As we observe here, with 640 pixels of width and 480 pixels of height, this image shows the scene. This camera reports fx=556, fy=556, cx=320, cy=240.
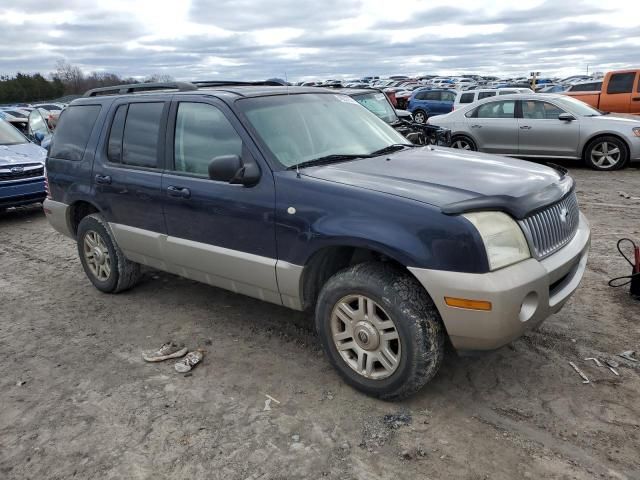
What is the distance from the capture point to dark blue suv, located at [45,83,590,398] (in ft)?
9.46

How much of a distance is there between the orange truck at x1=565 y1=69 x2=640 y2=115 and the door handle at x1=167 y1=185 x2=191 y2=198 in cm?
1357

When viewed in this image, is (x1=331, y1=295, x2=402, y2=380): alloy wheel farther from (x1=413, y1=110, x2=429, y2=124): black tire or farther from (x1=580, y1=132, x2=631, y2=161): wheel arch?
(x1=413, y1=110, x2=429, y2=124): black tire

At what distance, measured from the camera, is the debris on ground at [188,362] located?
150 inches

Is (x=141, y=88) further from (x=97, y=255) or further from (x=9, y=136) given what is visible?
(x=9, y=136)

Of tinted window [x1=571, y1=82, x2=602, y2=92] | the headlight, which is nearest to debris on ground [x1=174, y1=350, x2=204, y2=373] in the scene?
the headlight

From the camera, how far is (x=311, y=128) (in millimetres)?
3990

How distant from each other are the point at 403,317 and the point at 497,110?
993cm

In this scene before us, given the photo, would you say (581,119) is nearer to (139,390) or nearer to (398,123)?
(398,123)

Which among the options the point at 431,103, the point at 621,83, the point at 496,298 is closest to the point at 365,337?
the point at 496,298

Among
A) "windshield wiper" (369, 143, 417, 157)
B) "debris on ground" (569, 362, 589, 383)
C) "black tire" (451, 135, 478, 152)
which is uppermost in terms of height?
"windshield wiper" (369, 143, 417, 157)

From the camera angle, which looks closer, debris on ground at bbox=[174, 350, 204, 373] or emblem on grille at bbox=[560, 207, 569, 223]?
emblem on grille at bbox=[560, 207, 569, 223]

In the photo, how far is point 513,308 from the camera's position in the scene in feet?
9.27

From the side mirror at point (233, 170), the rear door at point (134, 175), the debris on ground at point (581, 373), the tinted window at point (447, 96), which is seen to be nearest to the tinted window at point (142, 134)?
the rear door at point (134, 175)

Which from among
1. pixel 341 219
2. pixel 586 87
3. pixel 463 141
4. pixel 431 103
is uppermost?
pixel 586 87
